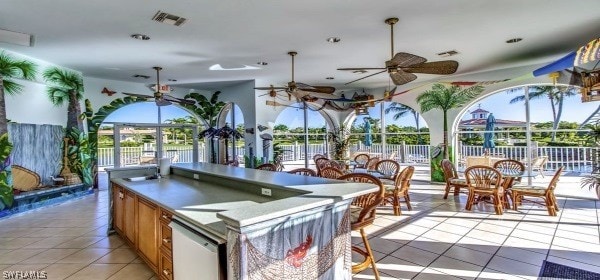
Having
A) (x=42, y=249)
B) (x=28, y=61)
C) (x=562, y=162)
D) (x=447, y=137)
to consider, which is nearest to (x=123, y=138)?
(x=28, y=61)

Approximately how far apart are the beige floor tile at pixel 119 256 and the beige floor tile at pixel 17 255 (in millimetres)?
933

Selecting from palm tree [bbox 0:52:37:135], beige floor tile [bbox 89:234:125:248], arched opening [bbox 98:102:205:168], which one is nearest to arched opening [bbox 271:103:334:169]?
arched opening [bbox 98:102:205:168]

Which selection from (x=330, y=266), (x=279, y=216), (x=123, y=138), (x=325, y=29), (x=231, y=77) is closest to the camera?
(x=279, y=216)

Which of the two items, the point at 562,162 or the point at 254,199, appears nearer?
the point at 254,199

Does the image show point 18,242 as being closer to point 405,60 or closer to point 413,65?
point 405,60

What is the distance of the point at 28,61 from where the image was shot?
557cm

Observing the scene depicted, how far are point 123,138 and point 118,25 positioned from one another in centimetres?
549

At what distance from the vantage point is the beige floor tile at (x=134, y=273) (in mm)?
2822

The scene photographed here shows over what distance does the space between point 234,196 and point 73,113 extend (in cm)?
628

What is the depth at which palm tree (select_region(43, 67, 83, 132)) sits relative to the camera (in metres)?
6.18

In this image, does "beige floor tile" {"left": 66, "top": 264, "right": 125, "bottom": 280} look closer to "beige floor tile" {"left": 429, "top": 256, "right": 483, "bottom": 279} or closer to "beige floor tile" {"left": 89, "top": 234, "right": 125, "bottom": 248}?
"beige floor tile" {"left": 89, "top": 234, "right": 125, "bottom": 248}

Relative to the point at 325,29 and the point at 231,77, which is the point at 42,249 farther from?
the point at 231,77

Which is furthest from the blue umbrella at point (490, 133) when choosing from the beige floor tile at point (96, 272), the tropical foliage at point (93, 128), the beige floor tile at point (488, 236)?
the tropical foliage at point (93, 128)

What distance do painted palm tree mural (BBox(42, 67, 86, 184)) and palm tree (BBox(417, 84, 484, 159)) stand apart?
8661 millimetres
